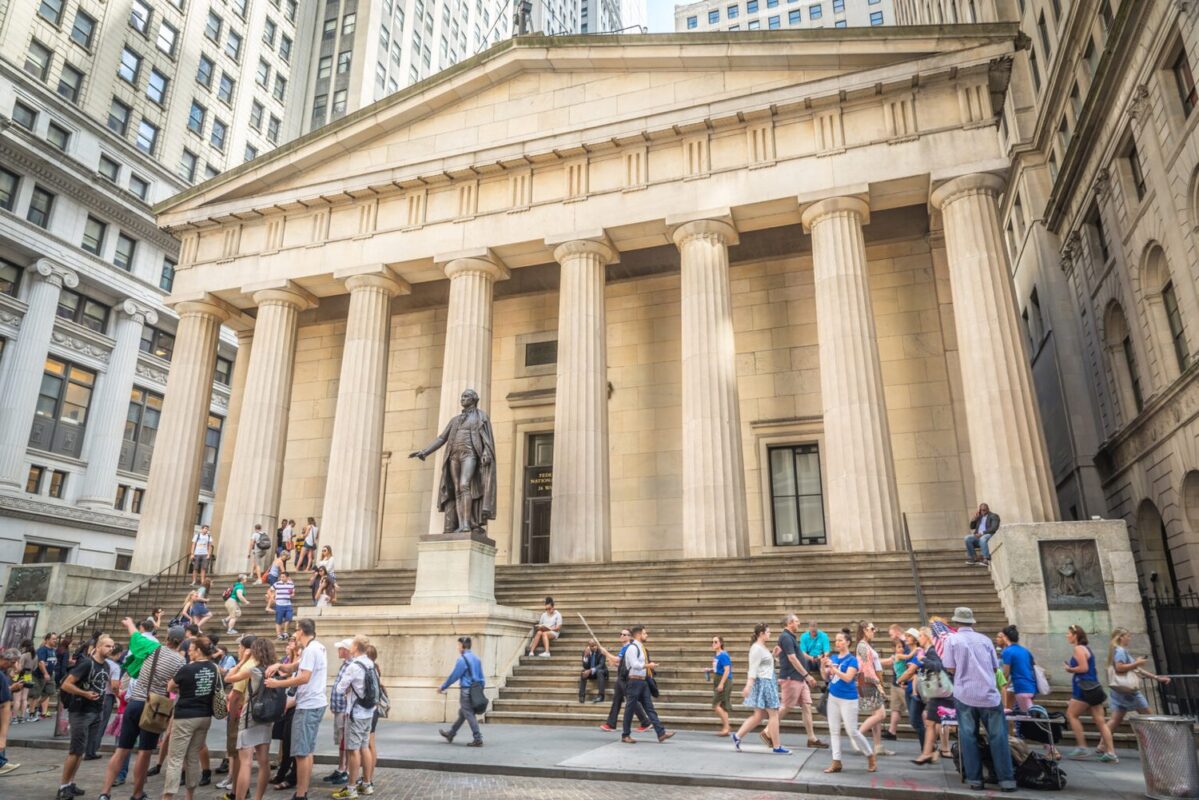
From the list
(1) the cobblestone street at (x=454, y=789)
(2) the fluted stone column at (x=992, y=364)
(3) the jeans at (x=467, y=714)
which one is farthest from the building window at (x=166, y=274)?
(3) the jeans at (x=467, y=714)

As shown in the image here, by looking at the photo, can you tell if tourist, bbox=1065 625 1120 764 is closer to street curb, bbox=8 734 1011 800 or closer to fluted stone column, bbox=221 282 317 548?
street curb, bbox=8 734 1011 800

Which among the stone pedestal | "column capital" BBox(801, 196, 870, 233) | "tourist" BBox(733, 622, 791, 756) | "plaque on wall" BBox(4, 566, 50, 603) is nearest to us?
"tourist" BBox(733, 622, 791, 756)

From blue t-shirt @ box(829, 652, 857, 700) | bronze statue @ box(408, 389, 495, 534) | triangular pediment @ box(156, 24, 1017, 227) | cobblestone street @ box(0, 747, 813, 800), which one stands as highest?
triangular pediment @ box(156, 24, 1017, 227)

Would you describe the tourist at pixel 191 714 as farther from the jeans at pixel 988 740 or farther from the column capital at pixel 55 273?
the column capital at pixel 55 273

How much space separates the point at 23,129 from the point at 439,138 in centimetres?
2218

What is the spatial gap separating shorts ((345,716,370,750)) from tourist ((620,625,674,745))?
3.92m

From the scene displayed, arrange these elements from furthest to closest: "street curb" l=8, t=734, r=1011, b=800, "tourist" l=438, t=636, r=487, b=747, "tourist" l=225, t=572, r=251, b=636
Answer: "tourist" l=225, t=572, r=251, b=636, "tourist" l=438, t=636, r=487, b=747, "street curb" l=8, t=734, r=1011, b=800

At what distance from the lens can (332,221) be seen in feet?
83.5

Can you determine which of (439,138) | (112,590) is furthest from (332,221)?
(112,590)

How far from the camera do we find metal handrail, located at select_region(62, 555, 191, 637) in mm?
19953

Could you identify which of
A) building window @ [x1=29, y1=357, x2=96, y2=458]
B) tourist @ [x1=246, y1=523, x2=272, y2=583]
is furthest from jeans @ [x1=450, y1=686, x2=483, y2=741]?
building window @ [x1=29, y1=357, x2=96, y2=458]

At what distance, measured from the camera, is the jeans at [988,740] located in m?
7.70

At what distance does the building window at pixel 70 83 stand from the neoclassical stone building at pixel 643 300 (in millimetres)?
17714

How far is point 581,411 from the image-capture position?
69.3 feet
